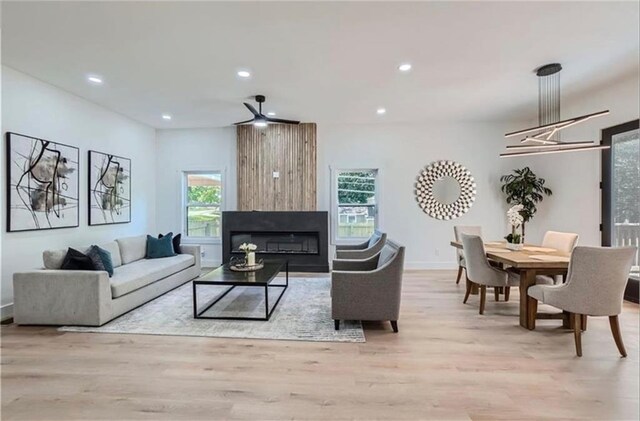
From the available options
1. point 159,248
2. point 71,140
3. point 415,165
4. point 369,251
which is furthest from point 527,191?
point 71,140

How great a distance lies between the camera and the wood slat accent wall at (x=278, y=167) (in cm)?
645

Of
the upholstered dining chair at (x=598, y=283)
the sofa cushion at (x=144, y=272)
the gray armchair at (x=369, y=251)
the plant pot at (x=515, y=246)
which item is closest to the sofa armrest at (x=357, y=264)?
the gray armchair at (x=369, y=251)

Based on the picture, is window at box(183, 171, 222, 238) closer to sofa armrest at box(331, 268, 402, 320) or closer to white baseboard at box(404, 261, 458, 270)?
white baseboard at box(404, 261, 458, 270)

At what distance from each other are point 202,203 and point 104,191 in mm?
1899

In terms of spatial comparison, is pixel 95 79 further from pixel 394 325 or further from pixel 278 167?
pixel 394 325

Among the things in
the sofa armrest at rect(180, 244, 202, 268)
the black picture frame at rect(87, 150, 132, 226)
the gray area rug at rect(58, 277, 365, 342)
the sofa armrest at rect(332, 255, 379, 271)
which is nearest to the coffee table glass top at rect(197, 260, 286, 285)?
the gray area rug at rect(58, 277, 365, 342)

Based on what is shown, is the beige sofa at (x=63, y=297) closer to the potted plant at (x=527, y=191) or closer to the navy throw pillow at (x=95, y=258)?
the navy throw pillow at (x=95, y=258)

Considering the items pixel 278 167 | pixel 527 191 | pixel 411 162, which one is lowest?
pixel 527 191

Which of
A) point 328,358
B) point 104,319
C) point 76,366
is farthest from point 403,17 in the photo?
point 104,319

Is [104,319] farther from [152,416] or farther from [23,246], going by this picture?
[152,416]

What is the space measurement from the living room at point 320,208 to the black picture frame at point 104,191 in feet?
0.12

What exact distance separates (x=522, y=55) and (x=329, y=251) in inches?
178

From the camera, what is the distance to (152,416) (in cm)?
199

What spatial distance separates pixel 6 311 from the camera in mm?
3662
